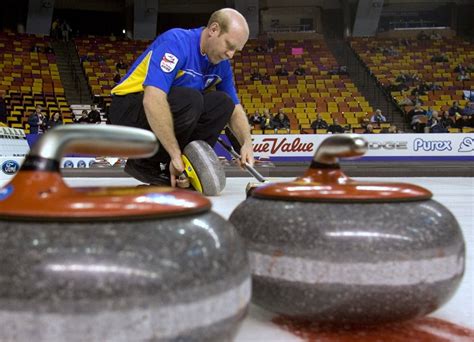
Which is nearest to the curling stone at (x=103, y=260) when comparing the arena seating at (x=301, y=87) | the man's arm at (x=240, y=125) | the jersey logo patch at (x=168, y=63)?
the jersey logo patch at (x=168, y=63)

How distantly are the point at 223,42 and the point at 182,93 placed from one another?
0.27m

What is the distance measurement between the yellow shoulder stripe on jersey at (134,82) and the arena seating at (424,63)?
8.84 m

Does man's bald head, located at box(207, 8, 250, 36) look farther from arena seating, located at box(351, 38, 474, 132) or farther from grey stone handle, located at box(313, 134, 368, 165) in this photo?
arena seating, located at box(351, 38, 474, 132)

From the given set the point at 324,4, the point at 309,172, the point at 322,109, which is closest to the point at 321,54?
the point at 324,4

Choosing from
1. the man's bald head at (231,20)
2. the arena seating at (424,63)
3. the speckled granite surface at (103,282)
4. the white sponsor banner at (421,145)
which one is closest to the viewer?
the speckled granite surface at (103,282)

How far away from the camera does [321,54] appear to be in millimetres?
13648

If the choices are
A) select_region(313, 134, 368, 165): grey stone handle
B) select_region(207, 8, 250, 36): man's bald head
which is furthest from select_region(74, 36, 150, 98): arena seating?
A: select_region(313, 134, 368, 165): grey stone handle

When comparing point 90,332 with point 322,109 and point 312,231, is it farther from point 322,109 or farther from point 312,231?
point 322,109

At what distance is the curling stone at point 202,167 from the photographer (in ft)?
6.40

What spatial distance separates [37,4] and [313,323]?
14282 mm

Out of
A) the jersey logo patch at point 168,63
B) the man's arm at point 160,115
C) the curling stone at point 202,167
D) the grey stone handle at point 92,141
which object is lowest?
the curling stone at point 202,167

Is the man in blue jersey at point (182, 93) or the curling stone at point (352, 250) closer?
the curling stone at point (352, 250)

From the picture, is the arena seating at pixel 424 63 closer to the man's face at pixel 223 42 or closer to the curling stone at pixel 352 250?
the man's face at pixel 223 42

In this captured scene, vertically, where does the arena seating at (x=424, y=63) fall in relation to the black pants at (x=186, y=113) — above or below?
below
